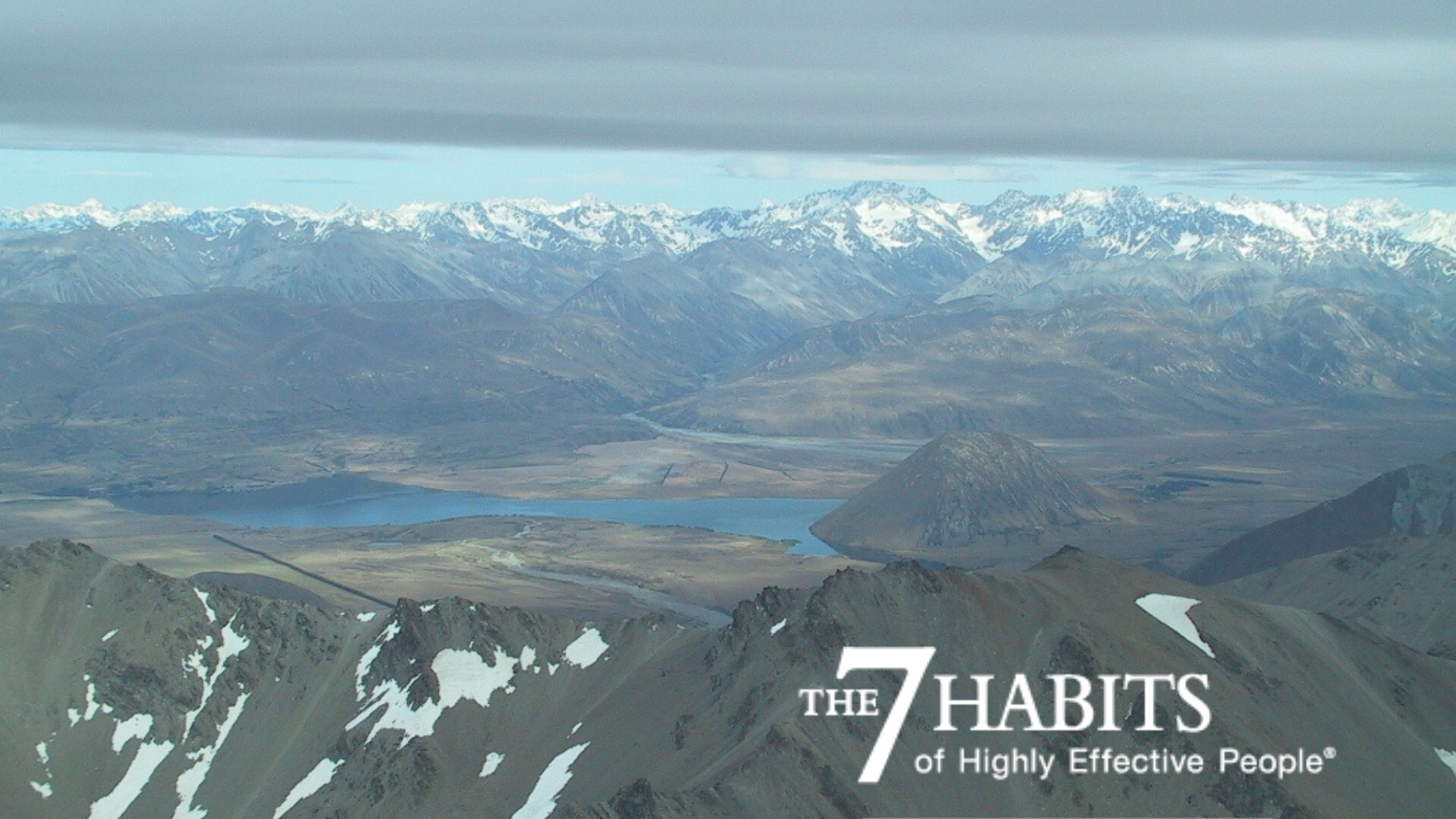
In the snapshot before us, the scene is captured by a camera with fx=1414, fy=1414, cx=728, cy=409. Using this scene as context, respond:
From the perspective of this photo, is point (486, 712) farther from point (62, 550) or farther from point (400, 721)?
point (62, 550)

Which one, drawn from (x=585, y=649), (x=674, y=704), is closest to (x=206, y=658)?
(x=585, y=649)

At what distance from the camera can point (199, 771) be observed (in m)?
143

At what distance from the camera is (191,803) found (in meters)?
138

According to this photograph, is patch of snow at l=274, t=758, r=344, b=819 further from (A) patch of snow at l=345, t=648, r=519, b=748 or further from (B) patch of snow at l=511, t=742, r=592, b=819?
(B) patch of snow at l=511, t=742, r=592, b=819

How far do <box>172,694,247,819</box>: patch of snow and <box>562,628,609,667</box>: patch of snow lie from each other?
35360mm

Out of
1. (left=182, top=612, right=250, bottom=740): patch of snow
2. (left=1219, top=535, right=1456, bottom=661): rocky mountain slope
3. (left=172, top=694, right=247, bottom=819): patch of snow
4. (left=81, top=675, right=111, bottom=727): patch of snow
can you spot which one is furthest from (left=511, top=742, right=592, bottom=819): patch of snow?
(left=1219, top=535, right=1456, bottom=661): rocky mountain slope

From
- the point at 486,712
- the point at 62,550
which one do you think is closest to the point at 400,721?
the point at 486,712

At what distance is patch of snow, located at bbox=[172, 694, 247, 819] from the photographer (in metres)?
137

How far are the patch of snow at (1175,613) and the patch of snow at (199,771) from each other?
93.6m

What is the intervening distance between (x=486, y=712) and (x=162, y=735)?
116 feet

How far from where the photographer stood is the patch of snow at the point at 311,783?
132250mm

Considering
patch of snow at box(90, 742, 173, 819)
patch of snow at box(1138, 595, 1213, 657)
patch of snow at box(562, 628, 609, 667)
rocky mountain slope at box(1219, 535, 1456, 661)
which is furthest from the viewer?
rocky mountain slope at box(1219, 535, 1456, 661)

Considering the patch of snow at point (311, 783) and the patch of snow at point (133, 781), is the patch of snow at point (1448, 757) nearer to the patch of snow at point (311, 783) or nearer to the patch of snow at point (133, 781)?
the patch of snow at point (311, 783)

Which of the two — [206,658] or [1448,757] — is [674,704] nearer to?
[206,658]
